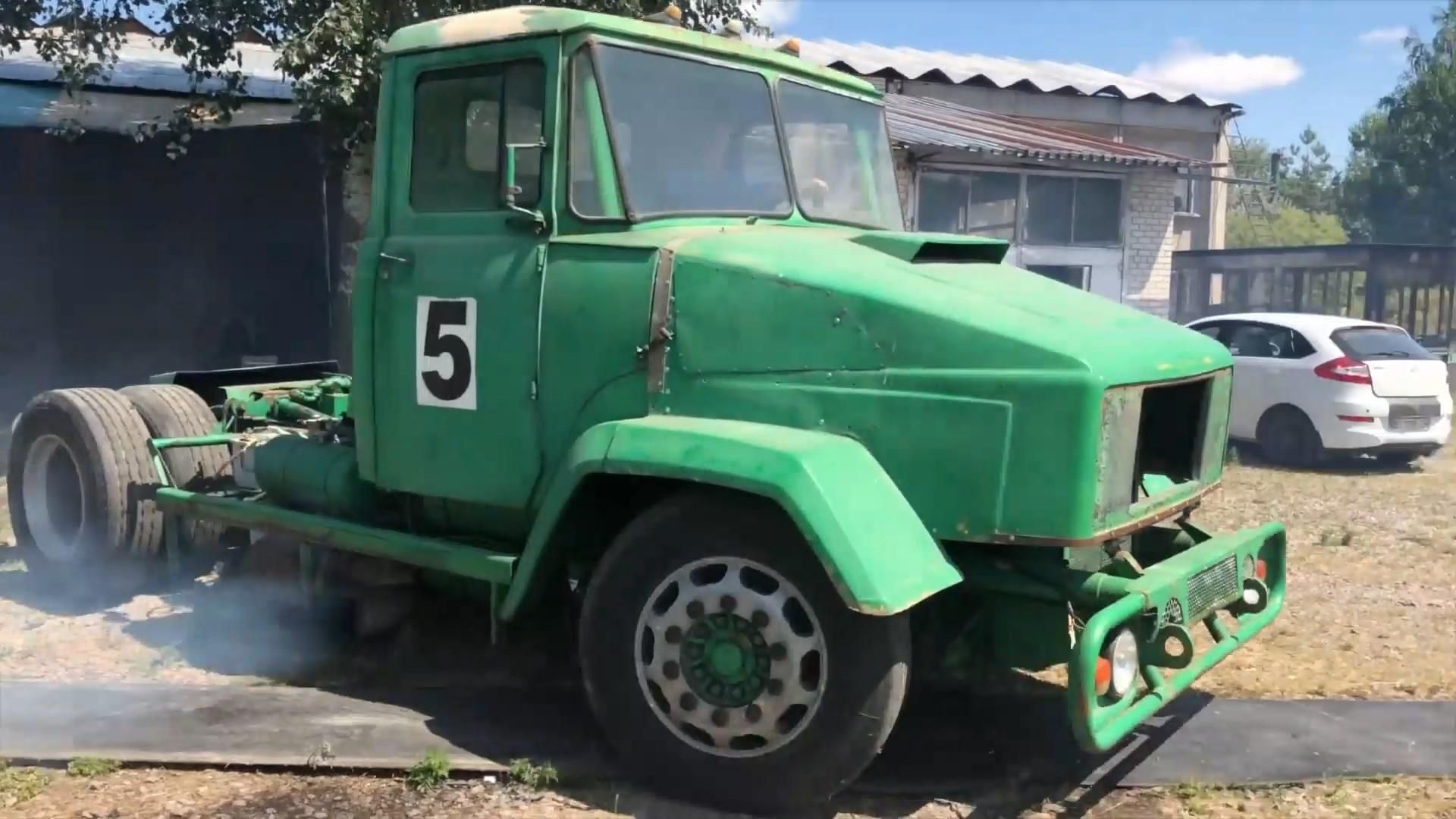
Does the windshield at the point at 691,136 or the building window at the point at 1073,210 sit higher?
the building window at the point at 1073,210

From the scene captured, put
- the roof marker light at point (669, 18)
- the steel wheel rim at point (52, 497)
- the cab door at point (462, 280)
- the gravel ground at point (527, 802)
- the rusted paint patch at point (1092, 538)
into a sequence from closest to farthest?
the rusted paint patch at point (1092, 538) < the gravel ground at point (527, 802) < the cab door at point (462, 280) < the roof marker light at point (669, 18) < the steel wheel rim at point (52, 497)

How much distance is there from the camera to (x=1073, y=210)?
18.6m

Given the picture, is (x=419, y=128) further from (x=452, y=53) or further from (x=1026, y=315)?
(x=1026, y=315)

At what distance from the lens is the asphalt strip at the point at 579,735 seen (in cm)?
438

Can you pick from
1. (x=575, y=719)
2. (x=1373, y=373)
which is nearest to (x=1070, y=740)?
(x=575, y=719)

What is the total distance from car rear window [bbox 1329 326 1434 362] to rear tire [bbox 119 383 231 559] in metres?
10.0

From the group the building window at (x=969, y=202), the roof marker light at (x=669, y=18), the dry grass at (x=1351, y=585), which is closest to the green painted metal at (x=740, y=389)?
the roof marker light at (x=669, y=18)

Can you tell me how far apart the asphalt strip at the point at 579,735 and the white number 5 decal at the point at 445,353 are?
1196 millimetres

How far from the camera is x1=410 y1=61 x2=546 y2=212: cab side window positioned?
4.37m

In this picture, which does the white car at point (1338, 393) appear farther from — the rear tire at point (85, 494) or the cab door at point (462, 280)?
the rear tire at point (85, 494)

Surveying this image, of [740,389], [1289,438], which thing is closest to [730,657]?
[740,389]

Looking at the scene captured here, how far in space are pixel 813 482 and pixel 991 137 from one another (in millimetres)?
→ 12798

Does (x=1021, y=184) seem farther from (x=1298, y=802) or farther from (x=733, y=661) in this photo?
(x=733, y=661)

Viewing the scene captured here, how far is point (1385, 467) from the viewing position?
12.3m
